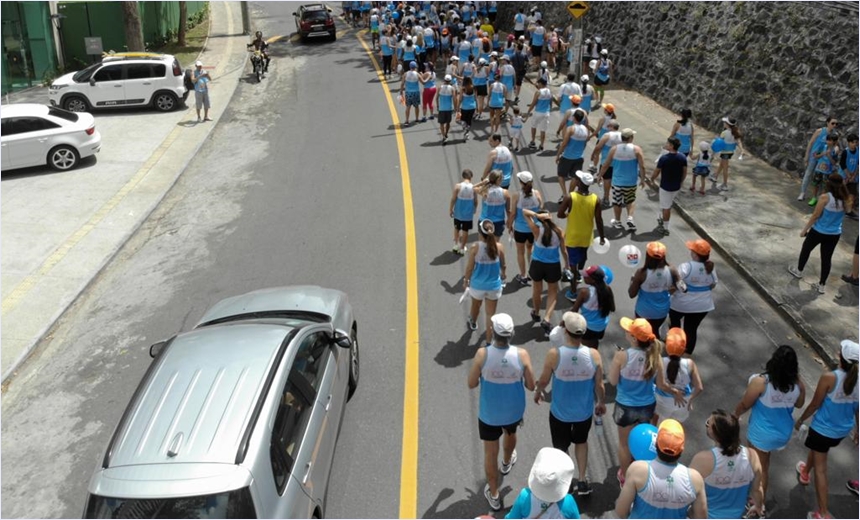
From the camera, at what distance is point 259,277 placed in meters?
10.9

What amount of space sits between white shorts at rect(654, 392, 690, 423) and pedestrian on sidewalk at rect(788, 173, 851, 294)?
14.9 ft

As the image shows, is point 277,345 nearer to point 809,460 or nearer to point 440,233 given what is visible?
point 809,460

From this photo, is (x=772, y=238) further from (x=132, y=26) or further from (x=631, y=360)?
(x=132, y=26)

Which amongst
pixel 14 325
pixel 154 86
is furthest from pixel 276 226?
pixel 154 86

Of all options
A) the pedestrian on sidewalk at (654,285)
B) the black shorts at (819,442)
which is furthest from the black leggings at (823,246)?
the black shorts at (819,442)

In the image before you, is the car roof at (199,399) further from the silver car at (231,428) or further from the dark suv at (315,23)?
the dark suv at (315,23)

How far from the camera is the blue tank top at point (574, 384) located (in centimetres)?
605

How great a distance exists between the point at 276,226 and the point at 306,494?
25.7 ft

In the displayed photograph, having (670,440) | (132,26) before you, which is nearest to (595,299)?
(670,440)

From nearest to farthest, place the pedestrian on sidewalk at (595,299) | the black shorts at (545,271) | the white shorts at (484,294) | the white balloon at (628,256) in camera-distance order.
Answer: the pedestrian on sidewalk at (595,299) < the white balloon at (628,256) < the white shorts at (484,294) < the black shorts at (545,271)

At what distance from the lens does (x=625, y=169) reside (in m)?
11.5

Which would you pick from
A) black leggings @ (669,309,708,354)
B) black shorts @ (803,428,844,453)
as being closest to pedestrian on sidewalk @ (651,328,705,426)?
black shorts @ (803,428,844,453)

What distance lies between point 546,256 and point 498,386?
299cm

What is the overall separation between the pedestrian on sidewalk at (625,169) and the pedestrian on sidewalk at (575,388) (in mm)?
5884
